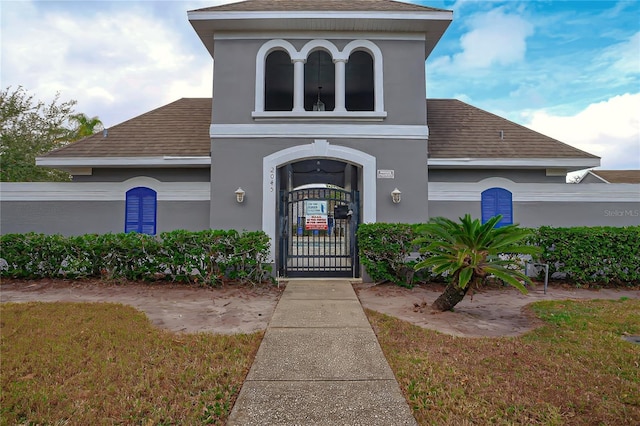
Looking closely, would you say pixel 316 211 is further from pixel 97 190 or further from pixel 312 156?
pixel 97 190

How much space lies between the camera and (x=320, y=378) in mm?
3688

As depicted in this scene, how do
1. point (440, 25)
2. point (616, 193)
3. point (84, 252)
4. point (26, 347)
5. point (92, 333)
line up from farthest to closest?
point (616, 193) → point (440, 25) → point (84, 252) → point (92, 333) → point (26, 347)

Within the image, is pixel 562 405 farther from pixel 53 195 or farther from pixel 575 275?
pixel 53 195

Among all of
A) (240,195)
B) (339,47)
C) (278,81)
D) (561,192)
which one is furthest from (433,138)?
(240,195)

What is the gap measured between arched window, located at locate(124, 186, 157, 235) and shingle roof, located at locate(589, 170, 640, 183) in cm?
2725

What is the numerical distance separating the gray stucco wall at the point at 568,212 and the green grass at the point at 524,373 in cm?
491

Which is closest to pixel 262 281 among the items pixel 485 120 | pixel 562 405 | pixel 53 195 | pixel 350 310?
pixel 350 310

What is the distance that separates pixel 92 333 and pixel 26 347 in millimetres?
720

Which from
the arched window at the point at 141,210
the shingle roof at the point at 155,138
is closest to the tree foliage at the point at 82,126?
the shingle roof at the point at 155,138

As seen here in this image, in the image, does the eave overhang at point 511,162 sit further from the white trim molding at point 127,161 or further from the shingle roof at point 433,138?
the white trim molding at point 127,161

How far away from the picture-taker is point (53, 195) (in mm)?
10180

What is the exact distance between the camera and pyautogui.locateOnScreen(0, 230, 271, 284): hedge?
313 inches

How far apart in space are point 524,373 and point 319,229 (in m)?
6.01

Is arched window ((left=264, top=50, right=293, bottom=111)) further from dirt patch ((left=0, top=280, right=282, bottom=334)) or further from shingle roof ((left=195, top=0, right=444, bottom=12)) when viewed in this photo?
dirt patch ((left=0, top=280, right=282, bottom=334))
